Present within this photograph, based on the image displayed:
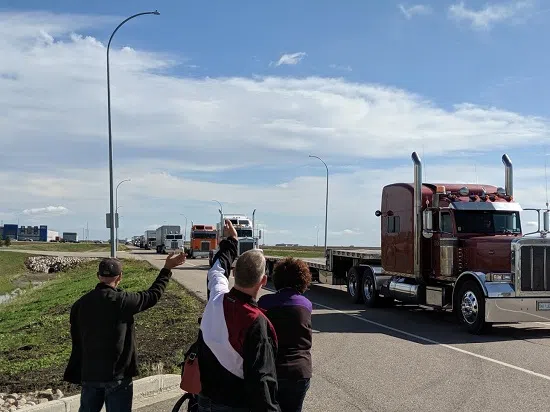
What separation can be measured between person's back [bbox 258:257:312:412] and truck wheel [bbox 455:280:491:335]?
9.77 metres

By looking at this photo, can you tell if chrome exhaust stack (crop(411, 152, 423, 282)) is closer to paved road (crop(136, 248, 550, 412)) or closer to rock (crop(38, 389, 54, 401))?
paved road (crop(136, 248, 550, 412))

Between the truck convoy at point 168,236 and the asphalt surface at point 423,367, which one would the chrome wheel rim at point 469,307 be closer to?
the asphalt surface at point 423,367

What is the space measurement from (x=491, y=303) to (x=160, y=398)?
26.1 ft

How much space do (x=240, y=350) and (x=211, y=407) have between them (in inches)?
16.8

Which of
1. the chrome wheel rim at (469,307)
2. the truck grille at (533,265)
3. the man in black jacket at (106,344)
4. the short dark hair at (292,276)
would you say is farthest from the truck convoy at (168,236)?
the short dark hair at (292,276)

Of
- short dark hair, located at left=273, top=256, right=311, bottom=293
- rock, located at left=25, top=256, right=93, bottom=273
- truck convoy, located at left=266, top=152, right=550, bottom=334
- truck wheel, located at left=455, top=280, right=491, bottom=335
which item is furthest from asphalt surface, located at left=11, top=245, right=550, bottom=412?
rock, located at left=25, top=256, right=93, bottom=273

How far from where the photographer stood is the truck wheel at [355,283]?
20.1 metres

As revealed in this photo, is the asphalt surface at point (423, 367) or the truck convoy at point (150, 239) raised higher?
the truck convoy at point (150, 239)

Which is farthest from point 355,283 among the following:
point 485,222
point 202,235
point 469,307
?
point 202,235

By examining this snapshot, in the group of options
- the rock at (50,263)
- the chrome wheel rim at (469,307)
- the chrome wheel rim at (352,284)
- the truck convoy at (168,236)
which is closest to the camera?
the chrome wheel rim at (469,307)

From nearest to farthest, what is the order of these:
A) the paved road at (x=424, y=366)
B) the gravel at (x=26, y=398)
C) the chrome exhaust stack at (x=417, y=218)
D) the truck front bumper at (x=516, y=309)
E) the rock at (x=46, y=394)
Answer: the gravel at (x=26, y=398) < the paved road at (x=424, y=366) < the rock at (x=46, y=394) < the truck front bumper at (x=516, y=309) < the chrome exhaust stack at (x=417, y=218)

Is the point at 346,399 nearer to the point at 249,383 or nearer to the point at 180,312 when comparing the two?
the point at 249,383

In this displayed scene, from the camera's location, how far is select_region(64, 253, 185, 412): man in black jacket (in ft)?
16.4

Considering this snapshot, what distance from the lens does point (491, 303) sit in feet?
44.4
